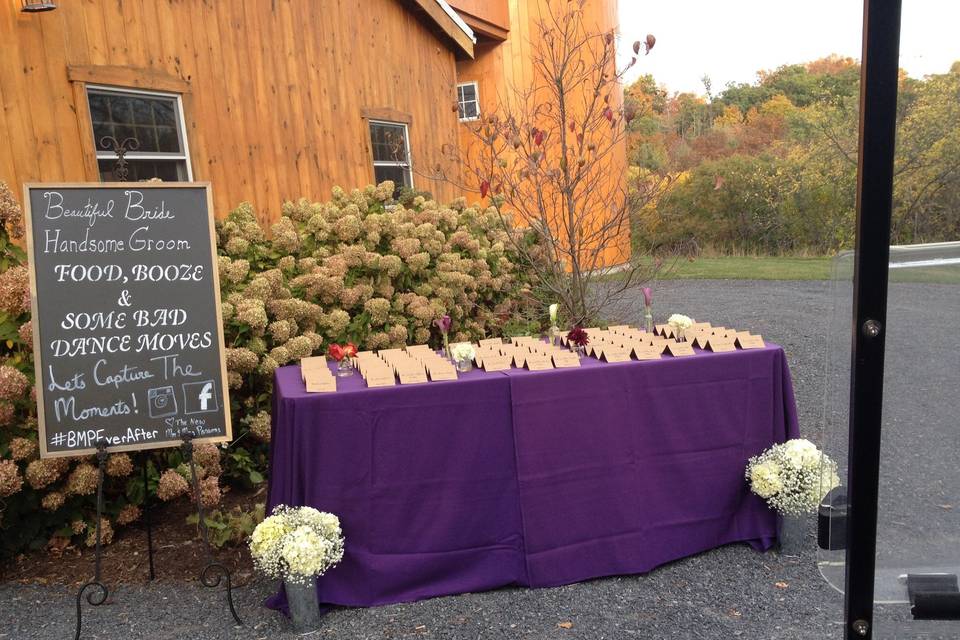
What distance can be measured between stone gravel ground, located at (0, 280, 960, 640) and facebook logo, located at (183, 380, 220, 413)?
0.87 m

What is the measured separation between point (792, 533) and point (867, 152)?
10.4 feet

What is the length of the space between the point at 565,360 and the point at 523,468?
540 mm

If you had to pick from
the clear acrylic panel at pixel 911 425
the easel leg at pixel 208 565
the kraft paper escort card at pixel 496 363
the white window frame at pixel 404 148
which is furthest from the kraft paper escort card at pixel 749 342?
the white window frame at pixel 404 148

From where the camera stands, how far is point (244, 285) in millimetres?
4672

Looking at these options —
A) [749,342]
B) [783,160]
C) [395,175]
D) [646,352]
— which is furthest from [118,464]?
[783,160]

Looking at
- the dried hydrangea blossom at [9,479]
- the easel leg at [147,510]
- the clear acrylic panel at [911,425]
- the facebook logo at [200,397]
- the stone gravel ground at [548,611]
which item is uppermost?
the clear acrylic panel at [911,425]

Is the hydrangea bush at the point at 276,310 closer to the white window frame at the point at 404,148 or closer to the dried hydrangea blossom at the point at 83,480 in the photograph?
the dried hydrangea blossom at the point at 83,480

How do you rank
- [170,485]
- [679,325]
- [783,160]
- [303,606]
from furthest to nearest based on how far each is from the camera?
[783,160]
[679,325]
[170,485]
[303,606]

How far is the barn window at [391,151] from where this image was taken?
8047 mm

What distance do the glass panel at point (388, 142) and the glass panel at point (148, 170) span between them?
2.57 m

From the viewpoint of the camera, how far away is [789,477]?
332 cm

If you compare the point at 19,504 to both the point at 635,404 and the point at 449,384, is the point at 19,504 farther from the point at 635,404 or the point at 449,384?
the point at 635,404

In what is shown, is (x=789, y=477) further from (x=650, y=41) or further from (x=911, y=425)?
(x=650, y=41)

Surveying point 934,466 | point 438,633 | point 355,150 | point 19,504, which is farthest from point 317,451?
point 355,150
